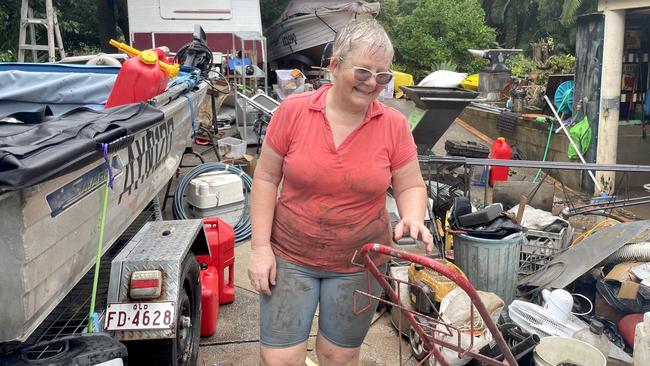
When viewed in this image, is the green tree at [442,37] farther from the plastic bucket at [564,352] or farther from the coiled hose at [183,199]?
the plastic bucket at [564,352]

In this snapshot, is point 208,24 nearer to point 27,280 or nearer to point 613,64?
point 613,64

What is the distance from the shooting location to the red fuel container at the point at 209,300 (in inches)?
153

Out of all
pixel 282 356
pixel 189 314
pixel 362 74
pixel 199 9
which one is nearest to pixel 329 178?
pixel 362 74

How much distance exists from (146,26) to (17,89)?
435 inches

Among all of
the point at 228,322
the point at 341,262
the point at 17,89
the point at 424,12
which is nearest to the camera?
the point at 341,262

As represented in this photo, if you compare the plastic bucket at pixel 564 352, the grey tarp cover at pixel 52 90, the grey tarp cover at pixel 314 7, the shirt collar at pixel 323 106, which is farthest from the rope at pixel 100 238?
Result: the grey tarp cover at pixel 314 7

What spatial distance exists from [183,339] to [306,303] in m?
1.26

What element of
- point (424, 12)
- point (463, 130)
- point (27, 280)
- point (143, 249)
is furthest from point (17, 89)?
point (424, 12)

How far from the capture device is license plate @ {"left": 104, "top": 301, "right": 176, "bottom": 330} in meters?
2.63

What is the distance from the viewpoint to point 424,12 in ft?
59.1

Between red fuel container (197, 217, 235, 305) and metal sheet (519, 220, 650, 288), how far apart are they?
251 centimetres

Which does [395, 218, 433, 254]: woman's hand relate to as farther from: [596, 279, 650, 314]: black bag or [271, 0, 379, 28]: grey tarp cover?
[271, 0, 379, 28]: grey tarp cover

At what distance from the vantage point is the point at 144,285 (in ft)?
8.91

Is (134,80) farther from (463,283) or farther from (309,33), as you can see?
(309,33)
